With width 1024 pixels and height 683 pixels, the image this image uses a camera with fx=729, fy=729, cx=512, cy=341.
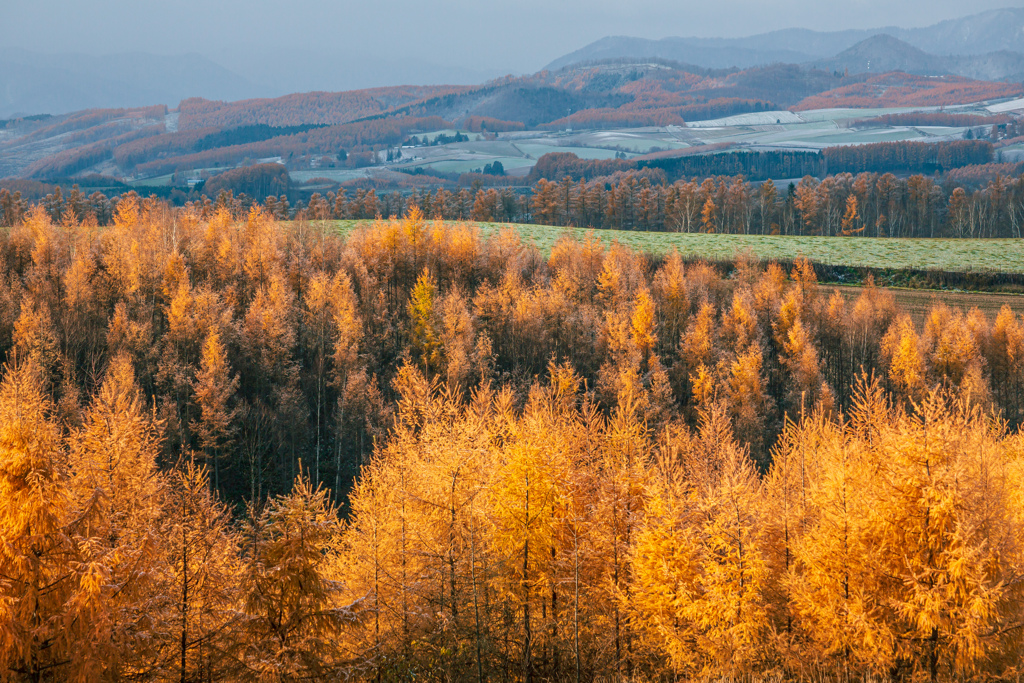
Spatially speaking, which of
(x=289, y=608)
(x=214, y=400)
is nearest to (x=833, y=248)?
(x=214, y=400)

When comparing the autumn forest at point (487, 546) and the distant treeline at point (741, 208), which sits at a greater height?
the distant treeline at point (741, 208)

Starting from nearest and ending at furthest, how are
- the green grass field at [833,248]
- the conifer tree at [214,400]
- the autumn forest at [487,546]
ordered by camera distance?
the autumn forest at [487,546] < the conifer tree at [214,400] < the green grass field at [833,248]

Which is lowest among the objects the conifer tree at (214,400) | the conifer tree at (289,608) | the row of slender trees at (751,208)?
the conifer tree at (214,400)

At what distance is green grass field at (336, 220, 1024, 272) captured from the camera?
Result: 131 m

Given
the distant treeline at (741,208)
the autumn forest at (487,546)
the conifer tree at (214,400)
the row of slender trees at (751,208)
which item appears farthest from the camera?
the row of slender trees at (751,208)

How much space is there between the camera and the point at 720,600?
1115 inches

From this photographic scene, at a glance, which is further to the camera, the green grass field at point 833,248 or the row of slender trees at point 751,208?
the row of slender trees at point 751,208

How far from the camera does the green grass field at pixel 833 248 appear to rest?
131 meters

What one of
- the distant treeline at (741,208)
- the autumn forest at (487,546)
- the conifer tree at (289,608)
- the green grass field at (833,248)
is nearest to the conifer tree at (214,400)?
the autumn forest at (487,546)

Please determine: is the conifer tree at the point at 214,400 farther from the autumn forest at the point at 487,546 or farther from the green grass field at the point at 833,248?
the green grass field at the point at 833,248

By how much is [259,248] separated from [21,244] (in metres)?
31.4

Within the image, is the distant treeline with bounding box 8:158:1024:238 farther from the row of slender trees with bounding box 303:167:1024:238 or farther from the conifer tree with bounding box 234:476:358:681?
the conifer tree with bounding box 234:476:358:681

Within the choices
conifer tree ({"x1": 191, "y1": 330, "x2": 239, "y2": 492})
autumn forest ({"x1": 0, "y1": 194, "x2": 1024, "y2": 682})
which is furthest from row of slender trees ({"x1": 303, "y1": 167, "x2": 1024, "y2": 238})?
autumn forest ({"x1": 0, "y1": 194, "x2": 1024, "y2": 682})

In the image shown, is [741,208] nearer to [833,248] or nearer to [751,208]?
[751,208]
